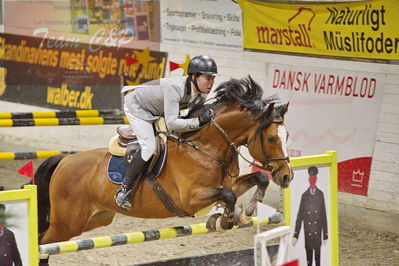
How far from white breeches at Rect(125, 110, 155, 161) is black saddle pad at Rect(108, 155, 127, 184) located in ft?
0.88

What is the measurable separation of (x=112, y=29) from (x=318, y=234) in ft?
19.0

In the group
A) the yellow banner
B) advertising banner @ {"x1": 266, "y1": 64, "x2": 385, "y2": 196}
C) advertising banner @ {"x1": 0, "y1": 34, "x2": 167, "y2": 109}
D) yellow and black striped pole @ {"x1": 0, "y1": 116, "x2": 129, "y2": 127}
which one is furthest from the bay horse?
advertising banner @ {"x1": 0, "y1": 34, "x2": 167, "y2": 109}

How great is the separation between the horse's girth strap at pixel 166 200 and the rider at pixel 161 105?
139mm

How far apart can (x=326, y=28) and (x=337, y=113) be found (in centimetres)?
85

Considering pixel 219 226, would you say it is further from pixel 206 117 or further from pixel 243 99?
pixel 243 99

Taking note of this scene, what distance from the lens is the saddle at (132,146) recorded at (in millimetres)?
5371

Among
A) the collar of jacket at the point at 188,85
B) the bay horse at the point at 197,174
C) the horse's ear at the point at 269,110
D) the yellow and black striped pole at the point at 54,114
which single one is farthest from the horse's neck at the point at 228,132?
the yellow and black striped pole at the point at 54,114

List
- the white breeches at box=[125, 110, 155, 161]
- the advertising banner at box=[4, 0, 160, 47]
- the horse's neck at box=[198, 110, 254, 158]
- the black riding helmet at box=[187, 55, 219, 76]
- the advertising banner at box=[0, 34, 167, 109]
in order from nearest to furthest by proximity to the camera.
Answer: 1. the black riding helmet at box=[187, 55, 219, 76]
2. the horse's neck at box=[198, 110, 254, 158]
3. the white breeches at box=[125, 110, 155, 161]
4. the advertising banner at box=[4, 0, 160, 47]
5. the advertising banner at box=[0, 34, 167, 109]

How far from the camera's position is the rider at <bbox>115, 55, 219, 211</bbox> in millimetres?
5109

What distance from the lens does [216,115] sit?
5258 millimetres

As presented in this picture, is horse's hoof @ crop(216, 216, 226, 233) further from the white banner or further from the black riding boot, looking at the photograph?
the white banner

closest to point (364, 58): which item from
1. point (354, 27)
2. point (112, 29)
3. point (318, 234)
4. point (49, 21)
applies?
point (354, 27)

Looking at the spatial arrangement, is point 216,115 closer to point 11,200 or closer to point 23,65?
point 11,200

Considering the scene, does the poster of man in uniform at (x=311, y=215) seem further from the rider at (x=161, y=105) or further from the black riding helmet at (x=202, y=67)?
the black riding helmet at (x=202, y=67)
